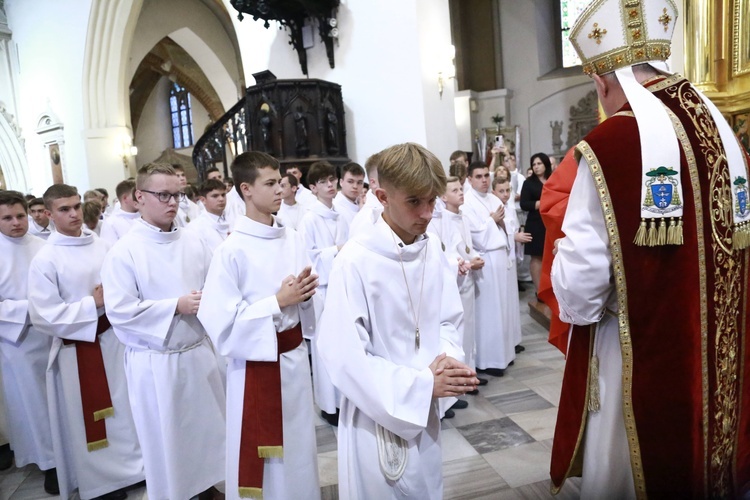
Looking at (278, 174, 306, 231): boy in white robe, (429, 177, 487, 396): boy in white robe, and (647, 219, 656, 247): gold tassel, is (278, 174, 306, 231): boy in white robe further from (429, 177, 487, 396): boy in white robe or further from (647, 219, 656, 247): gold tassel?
(647, 219, 656, 247): gold tassel

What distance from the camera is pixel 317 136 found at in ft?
27.6

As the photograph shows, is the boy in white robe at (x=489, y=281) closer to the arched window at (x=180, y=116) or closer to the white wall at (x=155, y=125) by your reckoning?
the arched window at (x=180, y=116)

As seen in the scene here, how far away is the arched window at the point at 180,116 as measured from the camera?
77.4 feet

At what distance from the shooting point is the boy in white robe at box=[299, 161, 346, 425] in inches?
169

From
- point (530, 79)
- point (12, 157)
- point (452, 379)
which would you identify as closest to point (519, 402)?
point (452, 379)

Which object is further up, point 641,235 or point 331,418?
point 641,235

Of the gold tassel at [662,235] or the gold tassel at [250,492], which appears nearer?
the gold tassel at [662,235]

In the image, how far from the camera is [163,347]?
2.95 meters

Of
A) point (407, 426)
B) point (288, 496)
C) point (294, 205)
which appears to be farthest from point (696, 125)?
point (294, 205)

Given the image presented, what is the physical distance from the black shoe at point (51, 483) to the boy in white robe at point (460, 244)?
3088mm

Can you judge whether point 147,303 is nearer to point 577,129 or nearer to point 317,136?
point 317,136

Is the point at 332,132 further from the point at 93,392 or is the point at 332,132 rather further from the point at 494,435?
the point at 93,392

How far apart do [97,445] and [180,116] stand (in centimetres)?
2274

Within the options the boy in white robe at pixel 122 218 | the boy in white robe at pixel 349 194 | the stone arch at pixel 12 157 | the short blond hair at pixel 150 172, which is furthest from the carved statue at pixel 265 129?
the stone arch at pixel 12 157
